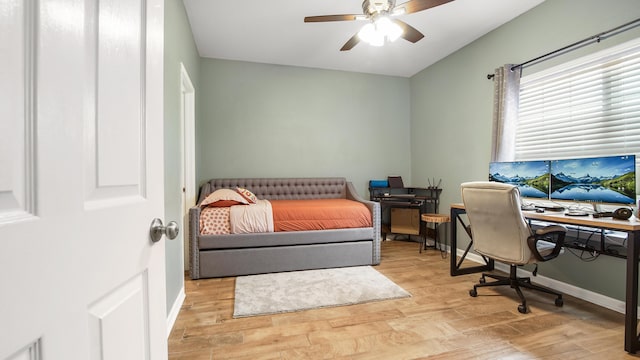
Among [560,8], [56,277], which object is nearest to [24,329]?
[56,277]

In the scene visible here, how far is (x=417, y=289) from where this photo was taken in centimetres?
252

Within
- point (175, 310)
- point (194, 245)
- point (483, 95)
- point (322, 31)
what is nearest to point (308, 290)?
point (175, 310)

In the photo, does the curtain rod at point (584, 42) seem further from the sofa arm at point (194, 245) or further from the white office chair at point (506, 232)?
the sofa arm at point (194, 245)

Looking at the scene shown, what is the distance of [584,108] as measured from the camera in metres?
2.38

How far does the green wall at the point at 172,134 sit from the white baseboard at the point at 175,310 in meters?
0.04

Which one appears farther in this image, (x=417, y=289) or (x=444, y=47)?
(x=444, y=47)

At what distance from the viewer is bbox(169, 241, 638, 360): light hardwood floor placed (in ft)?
5.35

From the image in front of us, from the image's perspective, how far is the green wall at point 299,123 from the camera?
3961 mm

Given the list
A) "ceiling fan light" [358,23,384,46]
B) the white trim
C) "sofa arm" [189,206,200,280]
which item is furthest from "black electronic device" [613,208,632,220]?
the white trim

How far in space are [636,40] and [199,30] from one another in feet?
13.0

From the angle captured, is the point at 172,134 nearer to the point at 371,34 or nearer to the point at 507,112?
the point at 371,34

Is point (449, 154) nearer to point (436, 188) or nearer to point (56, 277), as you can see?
point (436, 188)

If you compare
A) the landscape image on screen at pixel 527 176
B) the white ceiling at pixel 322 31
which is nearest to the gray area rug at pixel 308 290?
the landscape image on screen at pixel 527 176

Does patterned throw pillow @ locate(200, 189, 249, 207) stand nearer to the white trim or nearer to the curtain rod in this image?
the white trim
